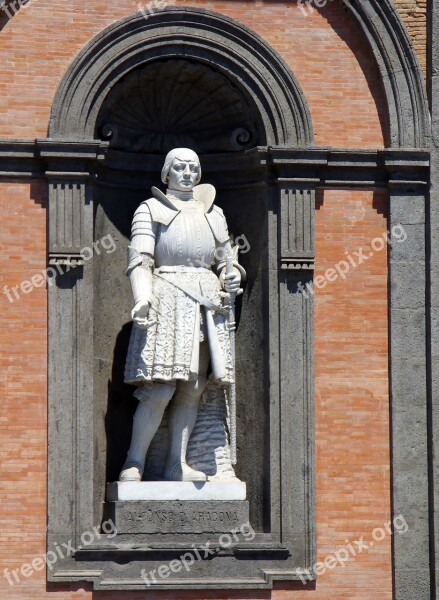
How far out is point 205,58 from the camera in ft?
77.8

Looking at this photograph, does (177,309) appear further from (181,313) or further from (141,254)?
(141,254)

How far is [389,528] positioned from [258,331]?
94.3 inches

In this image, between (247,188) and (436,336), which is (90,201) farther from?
(436,336)

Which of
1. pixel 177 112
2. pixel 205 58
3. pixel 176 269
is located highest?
pixel 205 58

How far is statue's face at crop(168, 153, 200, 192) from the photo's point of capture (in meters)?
23.4

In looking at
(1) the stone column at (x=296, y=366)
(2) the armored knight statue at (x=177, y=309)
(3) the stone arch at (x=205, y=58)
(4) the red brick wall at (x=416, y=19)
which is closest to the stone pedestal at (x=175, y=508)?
(2) the armored knight statue at (x=177, y=309)

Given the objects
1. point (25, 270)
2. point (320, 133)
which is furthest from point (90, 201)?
point (320, 133)

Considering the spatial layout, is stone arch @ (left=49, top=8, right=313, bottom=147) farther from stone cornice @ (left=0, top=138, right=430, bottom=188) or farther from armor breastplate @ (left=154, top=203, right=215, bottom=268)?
armor breastplate @ (left=154, top=203, right=215, bottom=268)

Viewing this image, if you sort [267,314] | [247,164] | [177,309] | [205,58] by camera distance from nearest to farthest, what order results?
[177,309] < [267,314] < [205,58] < [247,164]

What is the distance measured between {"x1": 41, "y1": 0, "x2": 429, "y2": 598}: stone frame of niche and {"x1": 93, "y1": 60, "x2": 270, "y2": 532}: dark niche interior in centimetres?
22

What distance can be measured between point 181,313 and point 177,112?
99.5 inches

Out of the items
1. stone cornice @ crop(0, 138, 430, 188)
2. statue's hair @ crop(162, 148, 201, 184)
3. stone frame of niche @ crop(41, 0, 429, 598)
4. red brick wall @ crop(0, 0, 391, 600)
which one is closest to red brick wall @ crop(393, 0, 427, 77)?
stone frame of niche @ crop(41, 0, 429, 598)

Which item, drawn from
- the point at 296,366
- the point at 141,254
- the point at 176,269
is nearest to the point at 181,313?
the point at 176,269

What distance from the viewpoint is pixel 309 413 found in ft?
76.4
